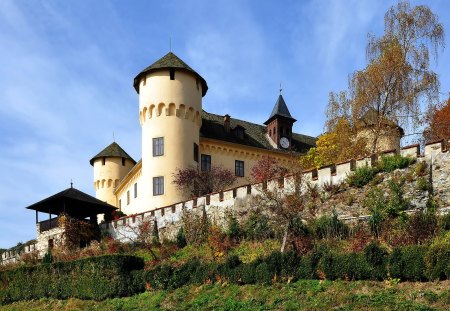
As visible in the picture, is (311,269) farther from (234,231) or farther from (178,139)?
(178,139)

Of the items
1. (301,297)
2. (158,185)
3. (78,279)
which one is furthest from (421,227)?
(158,185)

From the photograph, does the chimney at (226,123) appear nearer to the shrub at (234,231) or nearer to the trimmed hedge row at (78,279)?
the shrub at (234,231)

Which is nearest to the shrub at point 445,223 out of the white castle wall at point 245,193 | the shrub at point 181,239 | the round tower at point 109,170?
the white castle wall at point 245,193

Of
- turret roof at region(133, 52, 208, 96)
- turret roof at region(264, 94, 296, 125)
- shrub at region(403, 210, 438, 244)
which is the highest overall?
turret roof at region(133, 52, 208, 96)

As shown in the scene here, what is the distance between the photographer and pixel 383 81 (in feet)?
113

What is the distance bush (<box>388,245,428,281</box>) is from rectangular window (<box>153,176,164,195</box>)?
77.3ft

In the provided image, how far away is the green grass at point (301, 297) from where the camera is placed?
1873cm

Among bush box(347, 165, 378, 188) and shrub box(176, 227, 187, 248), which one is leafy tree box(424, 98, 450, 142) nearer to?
bush box(347, 165, 378, 188)

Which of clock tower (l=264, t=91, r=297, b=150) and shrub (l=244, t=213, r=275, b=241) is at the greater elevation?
clock tower (l=264, t=91, r=297, b=150)

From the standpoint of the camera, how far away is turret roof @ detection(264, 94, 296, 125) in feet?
167

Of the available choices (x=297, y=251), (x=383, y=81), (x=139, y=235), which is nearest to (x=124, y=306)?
(x=297, y=251)

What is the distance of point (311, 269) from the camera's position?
22.3 meters

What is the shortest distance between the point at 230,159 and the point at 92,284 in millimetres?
19843

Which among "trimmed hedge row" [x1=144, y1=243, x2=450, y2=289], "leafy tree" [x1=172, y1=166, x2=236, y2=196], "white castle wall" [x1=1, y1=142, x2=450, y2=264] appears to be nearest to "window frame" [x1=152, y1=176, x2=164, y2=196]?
"leafy tree" [x1=172, y1=166, x2=236, y2=196]
